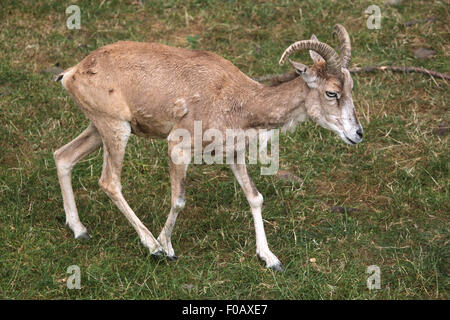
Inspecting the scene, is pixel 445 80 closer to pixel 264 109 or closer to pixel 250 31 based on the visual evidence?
pixel 250 31

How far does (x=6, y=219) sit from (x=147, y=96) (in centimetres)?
209

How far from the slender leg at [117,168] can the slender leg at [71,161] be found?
326 millimetres

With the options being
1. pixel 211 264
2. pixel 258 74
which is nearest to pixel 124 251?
pixel 211 264

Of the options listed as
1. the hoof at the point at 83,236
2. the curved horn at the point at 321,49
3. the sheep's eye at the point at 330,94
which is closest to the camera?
the curved horn at the point at 321,49

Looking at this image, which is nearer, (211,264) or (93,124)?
(211,264)

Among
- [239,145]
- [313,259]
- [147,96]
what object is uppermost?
[147,96]

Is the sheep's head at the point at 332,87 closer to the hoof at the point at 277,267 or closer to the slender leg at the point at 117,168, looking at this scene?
the hoof at the point at 277,267

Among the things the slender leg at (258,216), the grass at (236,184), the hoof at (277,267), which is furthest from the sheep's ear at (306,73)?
the hoof at (277,267)

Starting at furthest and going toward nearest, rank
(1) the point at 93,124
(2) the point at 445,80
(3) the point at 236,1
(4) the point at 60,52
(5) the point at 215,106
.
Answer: (3) the point at 236,1 < (4) the point at 60,52 < (2) the point at 445,80 < (1) the point at 93,124 < (5) the point at 215,106

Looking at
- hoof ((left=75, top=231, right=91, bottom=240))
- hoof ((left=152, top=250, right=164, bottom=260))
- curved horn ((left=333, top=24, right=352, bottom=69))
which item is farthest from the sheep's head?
hoof ((left=75, top=231, right=91, bottom=240))

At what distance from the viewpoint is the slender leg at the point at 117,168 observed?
7.40 m

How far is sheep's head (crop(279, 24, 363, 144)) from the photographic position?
23.1 ft

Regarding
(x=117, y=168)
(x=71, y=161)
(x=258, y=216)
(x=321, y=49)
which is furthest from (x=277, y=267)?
(x=71, y=161)

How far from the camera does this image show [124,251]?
761 centimetres
